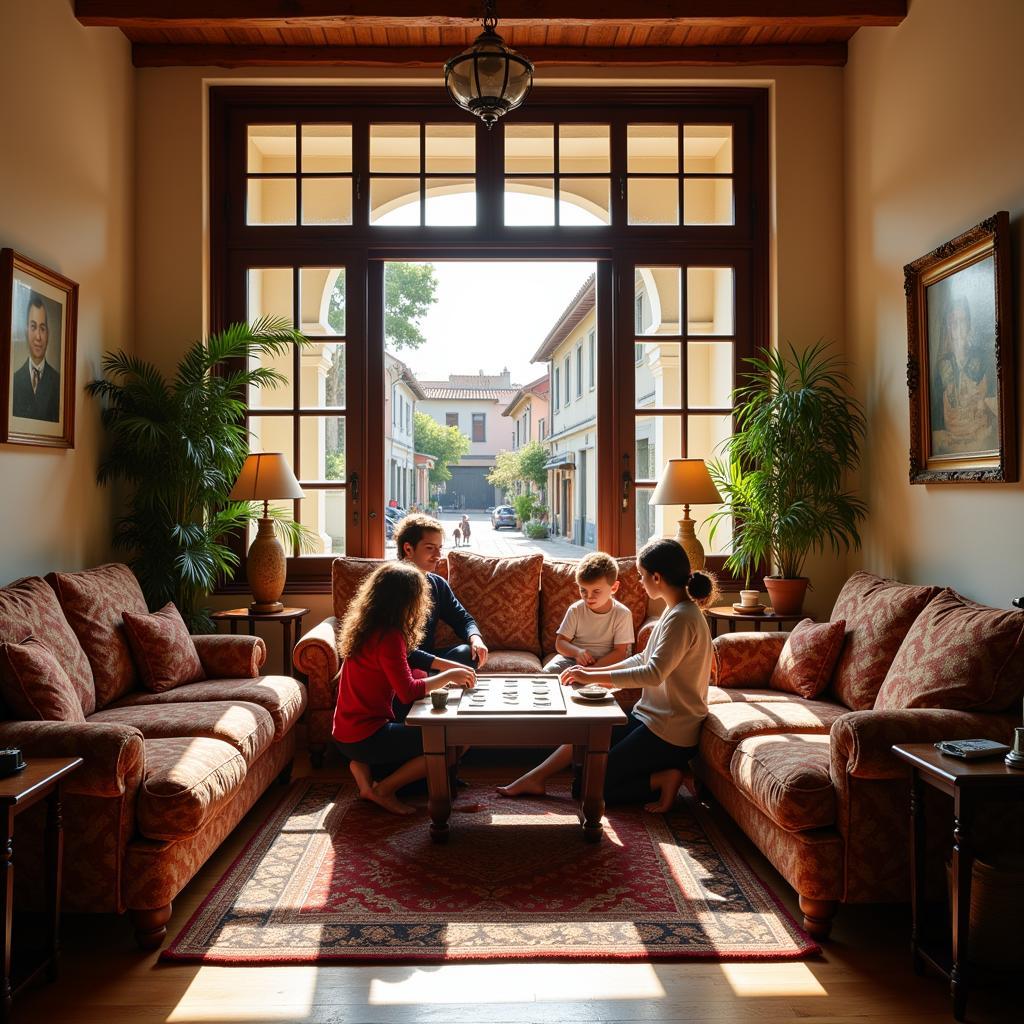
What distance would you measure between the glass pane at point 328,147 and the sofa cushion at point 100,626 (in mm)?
2916

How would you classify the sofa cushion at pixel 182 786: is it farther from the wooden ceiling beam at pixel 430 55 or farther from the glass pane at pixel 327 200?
the wooden ceiling beam at pixel 430 55

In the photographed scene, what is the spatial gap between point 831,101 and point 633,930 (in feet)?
15.5

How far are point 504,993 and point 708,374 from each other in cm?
395

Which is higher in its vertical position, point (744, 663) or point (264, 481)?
point (264, 481)

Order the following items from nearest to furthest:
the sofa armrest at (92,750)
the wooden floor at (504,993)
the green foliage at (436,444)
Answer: the wooden floor at (504,993) < the sofa armrest at (92,750) < the green foliage at (436,444)

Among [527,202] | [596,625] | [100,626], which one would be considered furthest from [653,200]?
[100,626]

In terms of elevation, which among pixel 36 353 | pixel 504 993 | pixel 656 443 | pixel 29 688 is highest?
pixel 36 353

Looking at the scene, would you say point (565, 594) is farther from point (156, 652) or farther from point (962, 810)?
point (962, 810)

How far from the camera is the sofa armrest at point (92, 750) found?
2631 mm

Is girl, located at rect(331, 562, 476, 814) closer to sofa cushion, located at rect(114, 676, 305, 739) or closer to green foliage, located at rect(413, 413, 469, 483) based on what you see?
sofa cushion, located at rect(114, 676, 305, 739)

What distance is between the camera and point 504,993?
7.96 ft

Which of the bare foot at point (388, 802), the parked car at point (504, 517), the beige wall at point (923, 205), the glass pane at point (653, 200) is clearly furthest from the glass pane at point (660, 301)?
the parked car at point (504, 517)

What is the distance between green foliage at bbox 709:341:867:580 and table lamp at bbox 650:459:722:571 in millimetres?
227

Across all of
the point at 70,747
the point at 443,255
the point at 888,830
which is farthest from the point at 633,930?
the point at 443,255
